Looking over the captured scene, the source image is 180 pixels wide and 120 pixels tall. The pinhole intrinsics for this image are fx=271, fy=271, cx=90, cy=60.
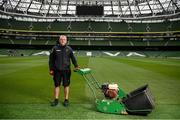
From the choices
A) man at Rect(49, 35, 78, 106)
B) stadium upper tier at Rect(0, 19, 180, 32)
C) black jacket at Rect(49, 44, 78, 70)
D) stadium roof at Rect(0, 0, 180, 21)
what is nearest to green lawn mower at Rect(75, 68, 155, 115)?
man at Rect(49, 35, 78, 106)

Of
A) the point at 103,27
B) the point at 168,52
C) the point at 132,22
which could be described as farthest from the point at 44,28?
the point at 168,52

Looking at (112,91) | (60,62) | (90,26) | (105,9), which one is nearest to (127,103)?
(112,91)

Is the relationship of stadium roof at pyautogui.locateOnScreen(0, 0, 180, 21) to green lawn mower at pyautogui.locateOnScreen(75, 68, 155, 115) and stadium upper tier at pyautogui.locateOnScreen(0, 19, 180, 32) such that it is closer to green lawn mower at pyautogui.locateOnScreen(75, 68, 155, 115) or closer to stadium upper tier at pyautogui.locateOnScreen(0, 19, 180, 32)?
stadium upper tier at pyautogui.locateOnScreen(0, 19, 180, 32)

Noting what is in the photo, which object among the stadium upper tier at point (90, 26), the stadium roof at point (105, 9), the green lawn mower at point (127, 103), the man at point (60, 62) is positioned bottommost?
the green lawn mower at point (127, 103)

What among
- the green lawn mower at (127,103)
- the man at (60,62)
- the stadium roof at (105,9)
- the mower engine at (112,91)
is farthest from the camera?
the stadium roof at (105,9)

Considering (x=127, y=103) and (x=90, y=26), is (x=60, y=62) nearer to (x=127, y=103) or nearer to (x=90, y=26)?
(x=127, y=103)

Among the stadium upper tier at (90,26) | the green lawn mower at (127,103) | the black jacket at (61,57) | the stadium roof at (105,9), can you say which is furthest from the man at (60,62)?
the stadium upper tier at (90,26)

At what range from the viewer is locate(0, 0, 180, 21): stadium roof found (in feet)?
206

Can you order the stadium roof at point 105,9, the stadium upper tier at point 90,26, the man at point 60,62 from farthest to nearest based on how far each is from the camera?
the stadium upper tier at point 90,26, the stadium roof at point 105,9, the man at point 60,62

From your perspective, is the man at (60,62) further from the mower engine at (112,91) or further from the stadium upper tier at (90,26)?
the stadium upper tier at (90,26)

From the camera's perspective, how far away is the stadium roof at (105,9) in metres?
62.8

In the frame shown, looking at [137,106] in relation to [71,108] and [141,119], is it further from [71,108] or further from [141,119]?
[71,108]

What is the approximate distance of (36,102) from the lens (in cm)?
936

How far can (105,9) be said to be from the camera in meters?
70.1
